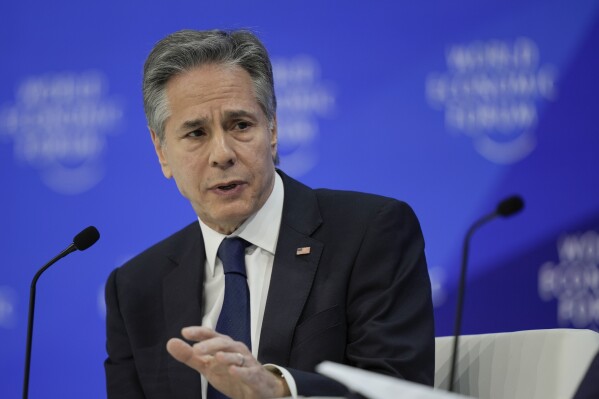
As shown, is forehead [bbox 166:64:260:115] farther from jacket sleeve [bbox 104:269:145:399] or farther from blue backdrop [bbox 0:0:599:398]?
blue backdrop [bbox 0:0:599:398]

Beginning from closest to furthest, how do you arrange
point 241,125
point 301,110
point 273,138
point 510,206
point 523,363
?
point 510,206
point 523,363
point 241,125
point 273,138
point 301,110

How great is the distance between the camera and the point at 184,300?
2955 mm

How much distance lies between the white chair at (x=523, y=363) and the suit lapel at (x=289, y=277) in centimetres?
47

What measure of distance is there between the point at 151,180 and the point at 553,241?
184 centimetres

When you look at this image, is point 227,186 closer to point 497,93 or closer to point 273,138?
point 273,138

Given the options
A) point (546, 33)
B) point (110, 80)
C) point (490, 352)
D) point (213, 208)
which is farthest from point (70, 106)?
point (490, 352)

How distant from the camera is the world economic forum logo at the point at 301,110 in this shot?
428 cm

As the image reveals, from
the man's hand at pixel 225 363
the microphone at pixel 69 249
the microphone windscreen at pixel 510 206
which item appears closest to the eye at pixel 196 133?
the microphone at pixel 69 249

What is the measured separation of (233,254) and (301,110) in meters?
1.48

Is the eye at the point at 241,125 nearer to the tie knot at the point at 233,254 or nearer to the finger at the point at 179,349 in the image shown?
the tie knot at the point at 233,254

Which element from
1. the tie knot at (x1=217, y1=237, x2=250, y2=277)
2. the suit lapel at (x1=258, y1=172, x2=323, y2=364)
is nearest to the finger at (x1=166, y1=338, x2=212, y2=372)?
the suit lapel at (x1=258, y1=172, x2=323, y2=364)

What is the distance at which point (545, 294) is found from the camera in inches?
161

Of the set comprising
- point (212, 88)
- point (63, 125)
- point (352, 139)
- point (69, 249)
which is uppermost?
point (63, 125)

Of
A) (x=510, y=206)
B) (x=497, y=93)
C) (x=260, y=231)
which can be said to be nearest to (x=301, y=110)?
(x=497, y=93)
